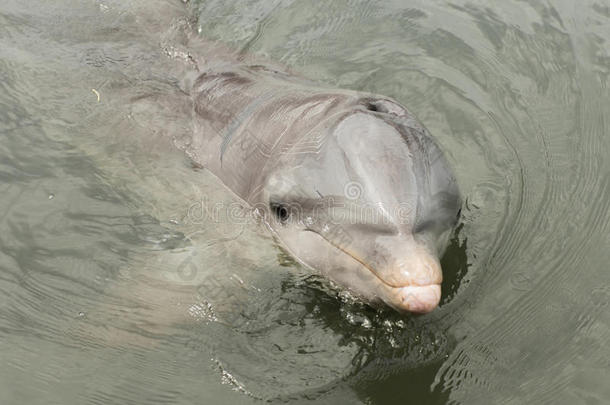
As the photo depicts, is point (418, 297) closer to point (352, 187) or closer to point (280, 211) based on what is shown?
point (352, 187)

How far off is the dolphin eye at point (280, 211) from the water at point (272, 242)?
12.0 inches

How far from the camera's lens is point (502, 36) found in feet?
28.3

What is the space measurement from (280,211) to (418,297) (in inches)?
60.2

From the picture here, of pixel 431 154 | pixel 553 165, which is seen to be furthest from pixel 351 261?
pixel 553 165

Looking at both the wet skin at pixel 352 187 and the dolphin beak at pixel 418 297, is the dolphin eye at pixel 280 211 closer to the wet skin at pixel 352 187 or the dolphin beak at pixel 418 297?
the wet skin at pixel 352 187

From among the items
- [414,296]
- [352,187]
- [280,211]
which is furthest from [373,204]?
[280,211]

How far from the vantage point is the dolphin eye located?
5.27 m

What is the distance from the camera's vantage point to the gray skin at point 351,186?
4379 millimetres

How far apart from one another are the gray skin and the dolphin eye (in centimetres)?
1

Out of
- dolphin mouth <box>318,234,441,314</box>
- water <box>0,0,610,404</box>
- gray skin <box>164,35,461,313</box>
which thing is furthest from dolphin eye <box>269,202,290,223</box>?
dolphin mouth <box>318,234,441,314</box>

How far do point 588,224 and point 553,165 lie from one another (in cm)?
77

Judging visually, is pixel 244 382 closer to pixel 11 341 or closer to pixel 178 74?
pixel 11 341

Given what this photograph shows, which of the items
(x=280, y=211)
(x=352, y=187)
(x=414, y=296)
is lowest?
(x=280, y=211)

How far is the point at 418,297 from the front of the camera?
413 centimetres
